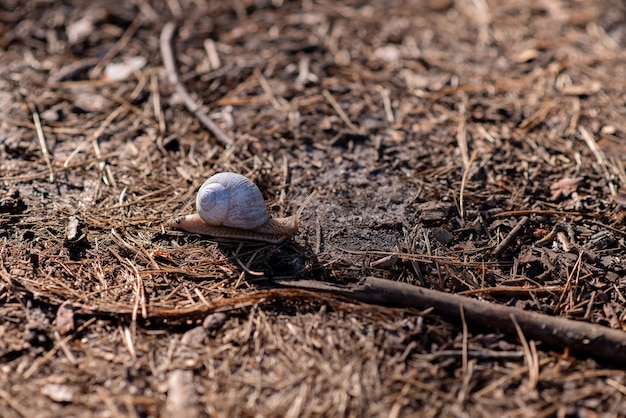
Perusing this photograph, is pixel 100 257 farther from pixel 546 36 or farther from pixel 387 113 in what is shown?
pixel 546 36

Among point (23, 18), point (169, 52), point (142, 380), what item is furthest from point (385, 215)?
point (23, 18)

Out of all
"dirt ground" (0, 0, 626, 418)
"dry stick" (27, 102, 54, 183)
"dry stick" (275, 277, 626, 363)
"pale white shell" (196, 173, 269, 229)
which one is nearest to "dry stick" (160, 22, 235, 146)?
"dirt ground" (0, 0, 626, 418)

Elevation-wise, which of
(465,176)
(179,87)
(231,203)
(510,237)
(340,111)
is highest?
(179,87)

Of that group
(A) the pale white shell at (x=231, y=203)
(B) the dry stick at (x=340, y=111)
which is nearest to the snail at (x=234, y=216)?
(A) the pale white shell at (x=231, y=203)

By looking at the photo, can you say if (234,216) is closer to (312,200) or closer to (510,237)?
(312,200)

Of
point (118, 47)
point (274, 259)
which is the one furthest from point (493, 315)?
point (118, 47)

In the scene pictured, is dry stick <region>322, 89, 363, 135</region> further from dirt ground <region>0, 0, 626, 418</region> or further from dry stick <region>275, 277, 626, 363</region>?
dry stick <region>275, 277, 626, 363</region>
